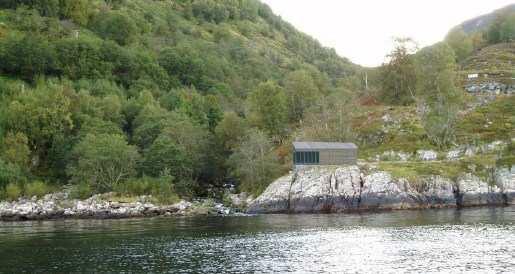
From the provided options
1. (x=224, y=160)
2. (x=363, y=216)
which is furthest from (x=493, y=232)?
(x=224, y=160)

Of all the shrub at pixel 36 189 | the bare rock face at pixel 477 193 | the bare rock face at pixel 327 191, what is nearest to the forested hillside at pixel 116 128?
the shrub at pixel 36 189

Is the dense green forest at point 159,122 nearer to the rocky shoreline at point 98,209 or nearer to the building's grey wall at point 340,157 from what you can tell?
the rocky shoreline at point 98,209

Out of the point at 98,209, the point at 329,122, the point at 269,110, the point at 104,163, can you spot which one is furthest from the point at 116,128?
the point at 329,122

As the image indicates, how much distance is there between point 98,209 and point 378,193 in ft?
162

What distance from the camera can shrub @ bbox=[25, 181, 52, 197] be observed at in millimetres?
113625

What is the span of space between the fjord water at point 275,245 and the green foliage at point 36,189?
2758cm

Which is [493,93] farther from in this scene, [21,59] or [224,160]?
[21,59]

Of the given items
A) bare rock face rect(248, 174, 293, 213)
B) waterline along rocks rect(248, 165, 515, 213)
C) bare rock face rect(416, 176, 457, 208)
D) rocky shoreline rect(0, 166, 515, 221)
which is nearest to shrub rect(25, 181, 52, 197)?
rocky shoreline rect(0, 166, 515, 221)

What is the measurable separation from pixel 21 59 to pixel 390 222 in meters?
127

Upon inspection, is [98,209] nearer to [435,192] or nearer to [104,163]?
[104,163]

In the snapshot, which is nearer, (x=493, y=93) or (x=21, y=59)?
(x=493, y=93)

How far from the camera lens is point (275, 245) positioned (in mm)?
61438

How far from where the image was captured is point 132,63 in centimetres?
18600

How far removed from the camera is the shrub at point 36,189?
114 metres
